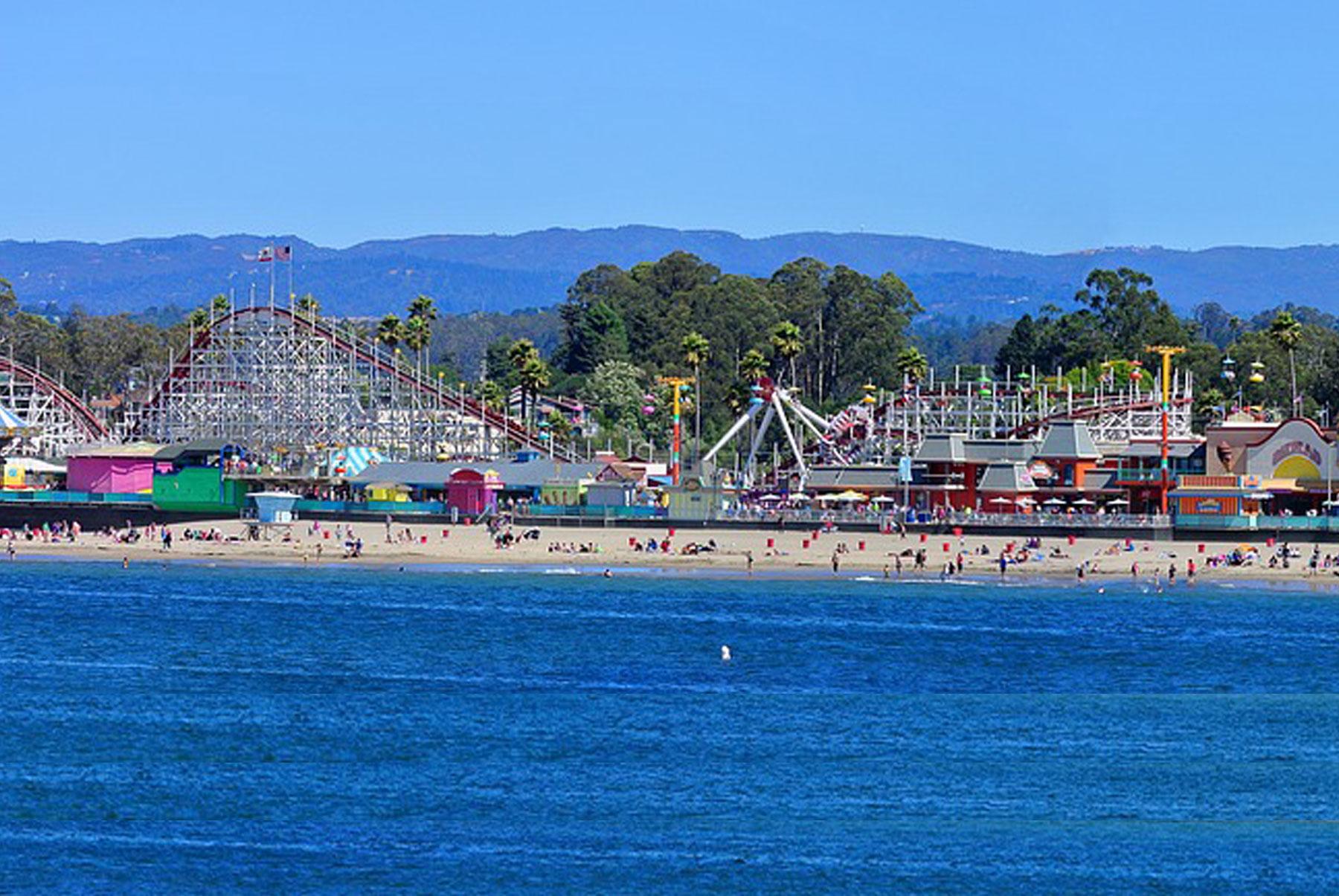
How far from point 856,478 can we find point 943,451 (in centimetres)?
473

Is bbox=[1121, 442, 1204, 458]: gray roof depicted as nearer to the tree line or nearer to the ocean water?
the ocean water

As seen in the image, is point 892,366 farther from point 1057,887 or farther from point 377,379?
point 1057,887

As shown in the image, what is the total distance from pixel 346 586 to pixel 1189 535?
105 ft

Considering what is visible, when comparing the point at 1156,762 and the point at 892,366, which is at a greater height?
the point at 892,366

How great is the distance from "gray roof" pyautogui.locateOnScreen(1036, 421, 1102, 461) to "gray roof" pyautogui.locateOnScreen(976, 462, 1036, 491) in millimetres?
2041

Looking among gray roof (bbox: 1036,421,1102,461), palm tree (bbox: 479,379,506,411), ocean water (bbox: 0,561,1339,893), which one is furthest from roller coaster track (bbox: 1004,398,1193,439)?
palm tree (bbox: 479,379,506,411)

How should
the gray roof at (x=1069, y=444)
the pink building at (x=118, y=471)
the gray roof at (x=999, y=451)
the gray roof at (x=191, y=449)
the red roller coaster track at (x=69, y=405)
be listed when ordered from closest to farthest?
the gray roof at (x=999, y=451), the gray roof at (x=1069, y=444), the pink building at (x=118, y=471), the gray roof at (x=191, y=449), the red roller coaster track at (x=69, y=405)

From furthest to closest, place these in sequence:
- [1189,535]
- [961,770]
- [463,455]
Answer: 1. [463,455]
2. [1189,535]
3. [961,770]

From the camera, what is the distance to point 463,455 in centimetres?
11356

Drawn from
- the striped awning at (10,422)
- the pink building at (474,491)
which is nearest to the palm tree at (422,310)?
the striped awning at (10,422)

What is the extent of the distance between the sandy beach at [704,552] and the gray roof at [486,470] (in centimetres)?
459

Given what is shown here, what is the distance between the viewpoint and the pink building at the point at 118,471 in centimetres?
10319

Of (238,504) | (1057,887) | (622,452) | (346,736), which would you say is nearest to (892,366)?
(622,452)

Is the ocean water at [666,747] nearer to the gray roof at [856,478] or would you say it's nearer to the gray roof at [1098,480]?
the gray roof at [1098,480]
